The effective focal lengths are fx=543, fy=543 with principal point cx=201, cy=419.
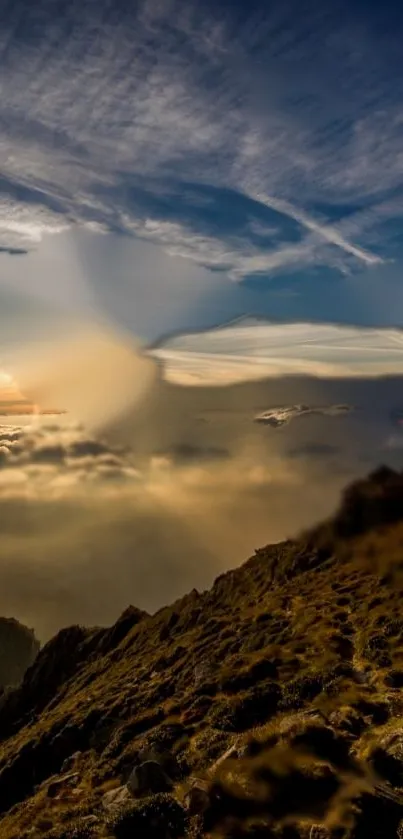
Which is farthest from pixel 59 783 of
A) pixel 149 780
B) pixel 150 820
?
pixel 150 820

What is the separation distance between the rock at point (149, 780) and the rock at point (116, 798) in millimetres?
505

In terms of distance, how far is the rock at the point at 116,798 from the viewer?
4320 centimetres

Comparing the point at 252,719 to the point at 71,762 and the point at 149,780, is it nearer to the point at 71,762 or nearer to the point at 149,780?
the point at 149,780

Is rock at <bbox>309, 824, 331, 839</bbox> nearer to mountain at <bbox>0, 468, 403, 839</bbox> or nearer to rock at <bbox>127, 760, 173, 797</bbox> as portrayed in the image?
mountain at <bbox>0, 468, 403, 839</bbox>

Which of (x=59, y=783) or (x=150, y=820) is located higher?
(x=150, y=820)

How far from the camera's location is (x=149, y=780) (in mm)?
44844

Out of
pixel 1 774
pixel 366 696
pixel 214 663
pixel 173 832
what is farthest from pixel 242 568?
pixel 173 832

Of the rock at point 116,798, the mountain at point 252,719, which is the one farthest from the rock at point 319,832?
Answer: the rock at point 116,798

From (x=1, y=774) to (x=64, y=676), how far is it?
64817 mm

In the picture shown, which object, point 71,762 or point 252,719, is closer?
point 252,719

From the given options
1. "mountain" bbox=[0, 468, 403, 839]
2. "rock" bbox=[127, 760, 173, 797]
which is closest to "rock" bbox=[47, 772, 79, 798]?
"mountain" bbox=[0, 468, 403, 839]

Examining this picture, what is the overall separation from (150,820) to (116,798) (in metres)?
6.60

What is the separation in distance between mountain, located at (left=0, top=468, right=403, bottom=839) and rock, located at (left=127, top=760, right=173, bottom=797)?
0.12m

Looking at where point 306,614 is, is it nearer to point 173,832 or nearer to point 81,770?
point 81,770
